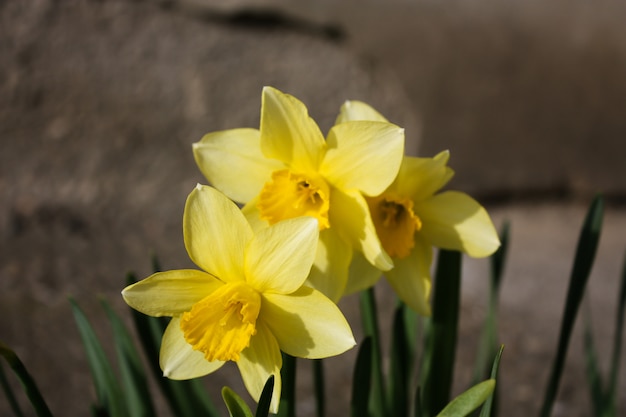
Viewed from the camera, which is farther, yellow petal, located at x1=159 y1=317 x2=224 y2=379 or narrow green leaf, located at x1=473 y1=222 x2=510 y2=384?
narrow green leaf, located at x1=473 y1=222 x2=510 y2=384

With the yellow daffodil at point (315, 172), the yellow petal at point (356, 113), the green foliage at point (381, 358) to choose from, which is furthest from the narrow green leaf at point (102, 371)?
the yellow petal at point (356, 113)

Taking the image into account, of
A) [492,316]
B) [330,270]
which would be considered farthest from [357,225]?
[492,316]

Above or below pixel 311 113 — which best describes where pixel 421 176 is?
above

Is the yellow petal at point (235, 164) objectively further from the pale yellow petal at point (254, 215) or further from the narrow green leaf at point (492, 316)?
the narrow green leaf at point (492, 316)

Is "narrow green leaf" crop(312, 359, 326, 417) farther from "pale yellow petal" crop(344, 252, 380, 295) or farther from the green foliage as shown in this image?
"pale yellow petal" crop(344, 252, 380, 295)

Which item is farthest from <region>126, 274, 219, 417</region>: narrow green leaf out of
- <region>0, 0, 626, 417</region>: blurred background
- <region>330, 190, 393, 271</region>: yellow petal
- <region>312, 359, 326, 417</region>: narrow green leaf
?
<region>0, 0, 626, 417</region>: blurred background

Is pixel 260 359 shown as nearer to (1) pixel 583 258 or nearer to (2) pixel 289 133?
(2) pixel 289 133
